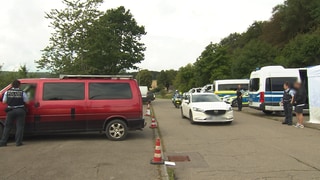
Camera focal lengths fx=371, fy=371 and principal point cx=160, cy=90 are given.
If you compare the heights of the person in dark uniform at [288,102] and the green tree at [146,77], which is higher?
the green tree at [146,77]

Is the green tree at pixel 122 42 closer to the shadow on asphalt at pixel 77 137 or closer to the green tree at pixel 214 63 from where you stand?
the green tree at pixel 214 63

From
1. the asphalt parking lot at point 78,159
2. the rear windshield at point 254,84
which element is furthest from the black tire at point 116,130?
the rear windshield at point 254,84

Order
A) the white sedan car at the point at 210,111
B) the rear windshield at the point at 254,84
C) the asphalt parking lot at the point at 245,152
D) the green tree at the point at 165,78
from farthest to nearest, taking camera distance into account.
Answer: the green tree at the point at 165,78 → the rear windshield at the point at 254,84 → the white sedan car at the point at 210,111 → the asphalt parking lot at the point at 245,152

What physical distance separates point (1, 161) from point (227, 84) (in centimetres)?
2491

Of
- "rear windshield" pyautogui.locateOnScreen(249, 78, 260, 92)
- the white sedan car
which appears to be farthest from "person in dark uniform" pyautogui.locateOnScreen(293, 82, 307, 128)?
"rear windshield" pyautogui.locateOnScreen(249, 78, 260, 92)

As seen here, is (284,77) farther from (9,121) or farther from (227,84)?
(9,121)

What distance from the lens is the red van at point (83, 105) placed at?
417 inches

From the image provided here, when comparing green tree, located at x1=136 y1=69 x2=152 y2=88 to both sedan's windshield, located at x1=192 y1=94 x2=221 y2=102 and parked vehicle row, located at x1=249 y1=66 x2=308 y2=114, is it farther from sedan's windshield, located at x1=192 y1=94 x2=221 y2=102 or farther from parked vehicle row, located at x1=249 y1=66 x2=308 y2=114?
sedan's windshield, located at x1=192 y1=94 x2=221 y2=102

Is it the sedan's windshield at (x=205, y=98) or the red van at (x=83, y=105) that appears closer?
the red van at (x=83, y=105)

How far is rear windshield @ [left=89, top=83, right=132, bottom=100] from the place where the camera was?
11.0 meters

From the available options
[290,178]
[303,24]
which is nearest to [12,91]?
[290,178]

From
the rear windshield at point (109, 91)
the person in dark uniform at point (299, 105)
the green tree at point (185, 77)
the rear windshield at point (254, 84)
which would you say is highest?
the green tree at point (185, 77)

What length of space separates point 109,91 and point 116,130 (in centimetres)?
119

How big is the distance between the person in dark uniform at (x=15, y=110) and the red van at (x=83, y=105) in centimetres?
64
